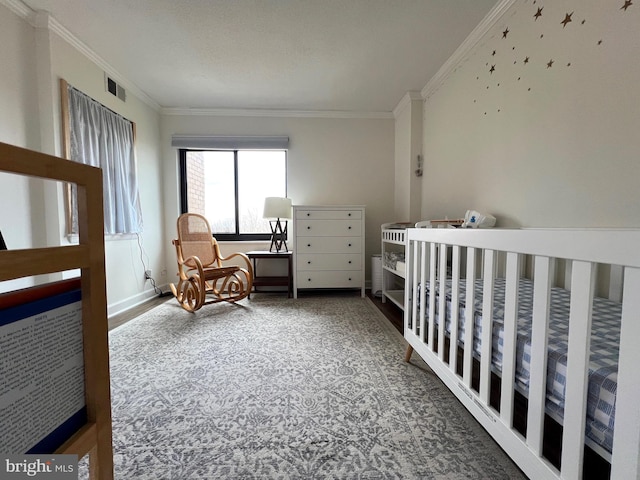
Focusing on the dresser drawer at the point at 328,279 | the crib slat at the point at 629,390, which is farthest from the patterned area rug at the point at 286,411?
the dresser drawer at the point at 328,279

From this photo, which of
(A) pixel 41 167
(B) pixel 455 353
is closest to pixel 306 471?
(B) pixel 455 353

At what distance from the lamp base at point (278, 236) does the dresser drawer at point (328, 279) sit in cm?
48

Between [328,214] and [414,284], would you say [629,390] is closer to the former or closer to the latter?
[414,284]

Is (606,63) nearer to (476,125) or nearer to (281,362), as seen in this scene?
(476,125)

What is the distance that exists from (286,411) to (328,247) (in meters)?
2.01

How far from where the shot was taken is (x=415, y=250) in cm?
149

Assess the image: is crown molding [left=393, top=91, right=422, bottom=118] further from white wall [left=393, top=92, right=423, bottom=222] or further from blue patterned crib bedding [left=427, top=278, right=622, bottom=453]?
blue patterned crib bedding [left=427, top=278, right=622, bottom=453]

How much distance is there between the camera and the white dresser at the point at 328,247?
302 centimetres

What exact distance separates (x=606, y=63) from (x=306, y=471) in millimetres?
1976

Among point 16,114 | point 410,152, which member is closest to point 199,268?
point 16,114

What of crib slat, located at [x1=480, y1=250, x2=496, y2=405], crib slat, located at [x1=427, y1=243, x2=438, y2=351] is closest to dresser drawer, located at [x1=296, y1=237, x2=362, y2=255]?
crib slat, located at [x1=427, y1=243, x2=438, y2=351]

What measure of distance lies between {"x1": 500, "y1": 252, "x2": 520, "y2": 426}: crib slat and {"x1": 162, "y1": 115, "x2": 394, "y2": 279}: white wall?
9.16 ft

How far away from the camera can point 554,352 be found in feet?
2.35

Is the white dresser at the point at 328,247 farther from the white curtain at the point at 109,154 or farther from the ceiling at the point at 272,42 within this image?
the white curtain at the point at 109,154
